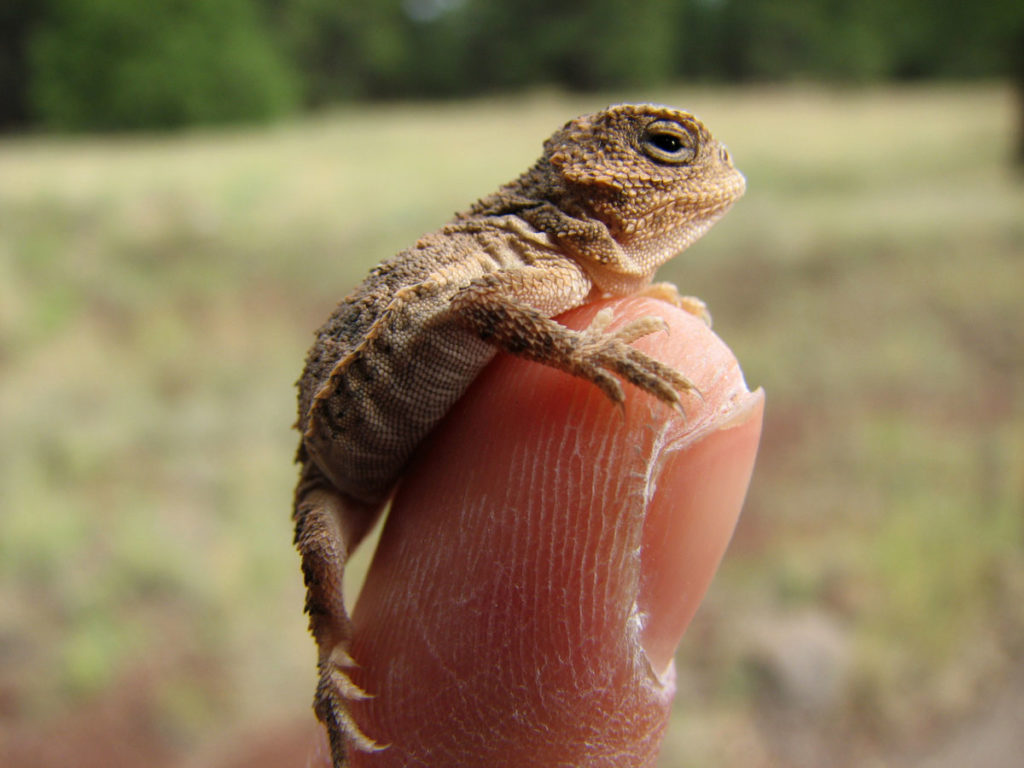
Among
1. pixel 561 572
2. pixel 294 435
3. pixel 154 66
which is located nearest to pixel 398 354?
pixel 561 572

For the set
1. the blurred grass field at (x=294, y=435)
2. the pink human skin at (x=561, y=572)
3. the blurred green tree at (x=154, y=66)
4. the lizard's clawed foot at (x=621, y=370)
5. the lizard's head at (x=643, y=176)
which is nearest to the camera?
the lizard's clawed foot at (x=621, y=370)

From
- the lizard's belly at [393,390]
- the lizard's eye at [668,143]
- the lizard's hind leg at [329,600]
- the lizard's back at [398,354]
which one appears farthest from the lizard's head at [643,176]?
the lizard's hind leg at [329,600]

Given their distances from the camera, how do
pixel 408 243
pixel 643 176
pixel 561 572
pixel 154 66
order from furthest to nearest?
pixel 154 66
pixel 408 243
pixel 643 176
pixel 561 572

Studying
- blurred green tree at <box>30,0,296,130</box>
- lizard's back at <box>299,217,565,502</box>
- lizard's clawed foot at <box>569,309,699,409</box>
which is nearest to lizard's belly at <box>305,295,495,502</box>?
lizard's back at <box>299,217,565,502</box>

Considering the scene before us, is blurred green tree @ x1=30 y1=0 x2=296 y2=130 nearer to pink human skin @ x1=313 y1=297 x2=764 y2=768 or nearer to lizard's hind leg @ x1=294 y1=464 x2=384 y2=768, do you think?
lizard's hind leg @ x1=294 y1=464 x2=384 y2=768

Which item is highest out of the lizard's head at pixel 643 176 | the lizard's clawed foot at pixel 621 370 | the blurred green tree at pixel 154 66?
the lizard's head at pixel 643 176

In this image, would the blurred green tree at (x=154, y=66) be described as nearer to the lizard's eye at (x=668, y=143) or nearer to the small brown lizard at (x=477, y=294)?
the small brown lizard at (x=477, y=294)

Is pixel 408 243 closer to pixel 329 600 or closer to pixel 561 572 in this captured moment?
pixel 329 600
